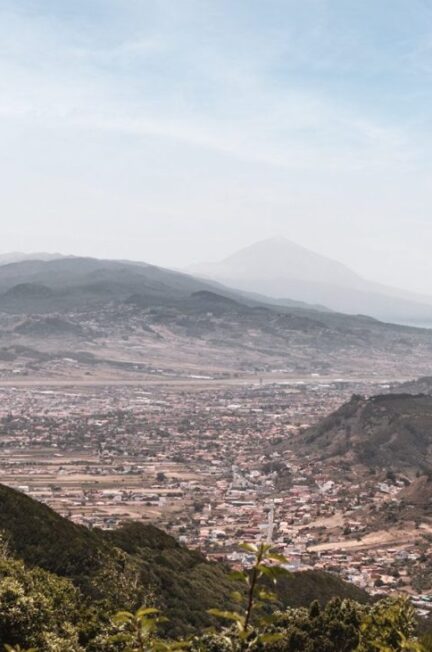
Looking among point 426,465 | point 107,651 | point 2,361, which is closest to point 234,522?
point 426,465

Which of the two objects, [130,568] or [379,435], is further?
[379,435]

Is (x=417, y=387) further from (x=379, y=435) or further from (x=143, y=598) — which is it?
(x=143, y=598)

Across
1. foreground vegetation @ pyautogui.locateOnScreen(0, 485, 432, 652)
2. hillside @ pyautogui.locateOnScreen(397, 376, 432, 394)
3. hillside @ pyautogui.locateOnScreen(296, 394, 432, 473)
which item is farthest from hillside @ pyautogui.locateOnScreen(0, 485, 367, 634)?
hillside @ pyautogui.locateOnScreen(397, 376, 432, 394)

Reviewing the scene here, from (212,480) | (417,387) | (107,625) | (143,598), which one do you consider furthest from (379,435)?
(107,625)

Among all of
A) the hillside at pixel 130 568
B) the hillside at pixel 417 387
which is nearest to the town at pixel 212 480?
the hillside at pixel 130 568

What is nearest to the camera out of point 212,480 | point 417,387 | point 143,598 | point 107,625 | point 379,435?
point 107,625
